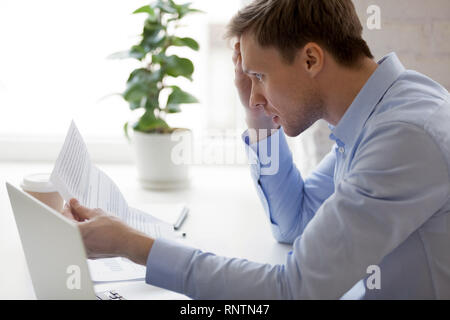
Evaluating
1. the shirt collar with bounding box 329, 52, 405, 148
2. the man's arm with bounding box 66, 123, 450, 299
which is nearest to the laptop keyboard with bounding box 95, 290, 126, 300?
the man's arm with bounding box 66, 123, 450, 299

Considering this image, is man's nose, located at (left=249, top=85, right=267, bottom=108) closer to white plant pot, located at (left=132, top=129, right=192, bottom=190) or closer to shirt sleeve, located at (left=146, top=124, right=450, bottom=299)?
shirt sleeve, located at (left=146, top=124, right=450, bottom=299)

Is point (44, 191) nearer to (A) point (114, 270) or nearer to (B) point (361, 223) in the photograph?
(A) point (114, 270)

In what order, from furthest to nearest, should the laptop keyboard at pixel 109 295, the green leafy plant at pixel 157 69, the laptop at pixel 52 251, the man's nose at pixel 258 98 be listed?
the green leafy plant at pixel 157 69
the man's nose at pixel 258 98
the laptop keyboard at pixel 109 295
the laptop at pixel 52 251

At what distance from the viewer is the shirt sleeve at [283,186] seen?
128 centimetres

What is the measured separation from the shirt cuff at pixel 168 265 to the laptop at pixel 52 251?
0.14 metres

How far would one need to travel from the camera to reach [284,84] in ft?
3.27

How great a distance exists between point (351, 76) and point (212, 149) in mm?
974

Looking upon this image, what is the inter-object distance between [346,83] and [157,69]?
758 mm

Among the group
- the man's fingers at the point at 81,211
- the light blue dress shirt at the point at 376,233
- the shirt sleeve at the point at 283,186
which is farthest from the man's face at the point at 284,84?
the man's fingers at the point at 81,211

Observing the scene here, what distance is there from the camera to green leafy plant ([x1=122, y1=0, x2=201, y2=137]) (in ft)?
5.16

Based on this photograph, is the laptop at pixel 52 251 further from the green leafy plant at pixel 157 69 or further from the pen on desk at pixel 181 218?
the green leafy plant at pixel 157 69

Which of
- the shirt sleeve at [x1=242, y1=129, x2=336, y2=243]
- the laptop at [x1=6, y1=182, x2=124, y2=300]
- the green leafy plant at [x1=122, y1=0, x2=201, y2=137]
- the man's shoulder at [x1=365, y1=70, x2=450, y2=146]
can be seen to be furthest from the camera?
the green leafy plant at [x1=122, y1=0, x2=201, y2=137]

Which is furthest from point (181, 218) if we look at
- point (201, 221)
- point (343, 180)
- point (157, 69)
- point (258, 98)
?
point (343, 180)

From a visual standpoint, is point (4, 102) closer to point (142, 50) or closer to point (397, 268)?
point (142, 50)
